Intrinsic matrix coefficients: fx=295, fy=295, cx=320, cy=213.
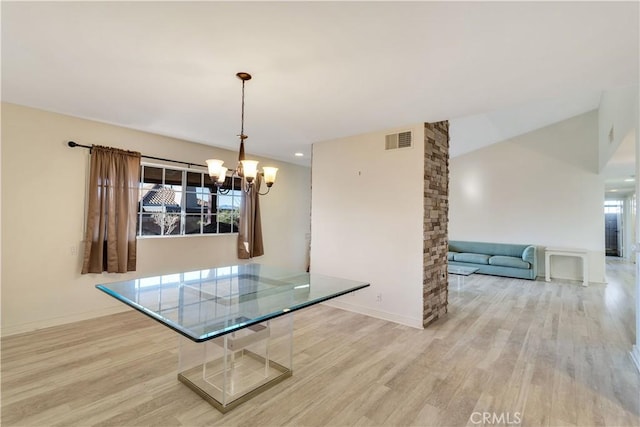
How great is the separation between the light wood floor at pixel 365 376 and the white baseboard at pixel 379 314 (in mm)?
105

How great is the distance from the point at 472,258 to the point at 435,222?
396 cm

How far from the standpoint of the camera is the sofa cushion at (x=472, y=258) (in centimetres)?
689

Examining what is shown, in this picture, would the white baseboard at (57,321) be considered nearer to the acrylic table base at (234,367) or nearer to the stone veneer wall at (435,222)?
the acrylic table base at (234,367)

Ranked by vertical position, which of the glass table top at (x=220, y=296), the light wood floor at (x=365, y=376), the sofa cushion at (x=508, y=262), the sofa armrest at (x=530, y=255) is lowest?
the light wood floor at (x=365, y=376)

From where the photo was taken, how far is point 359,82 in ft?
8.18

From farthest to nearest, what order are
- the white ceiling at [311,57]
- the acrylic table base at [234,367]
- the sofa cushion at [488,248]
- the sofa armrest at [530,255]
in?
the sofa cushion at [488,248] < the sofa armrest at [530,255] < the acrylic table base at [234,367] < the white ceiling at [311,57]

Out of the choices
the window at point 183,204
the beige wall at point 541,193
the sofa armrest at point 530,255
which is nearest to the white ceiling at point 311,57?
the window at point 183,204

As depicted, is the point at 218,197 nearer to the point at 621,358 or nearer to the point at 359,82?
the point at 359,82

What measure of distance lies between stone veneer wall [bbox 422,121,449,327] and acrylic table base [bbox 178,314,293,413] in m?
1.90

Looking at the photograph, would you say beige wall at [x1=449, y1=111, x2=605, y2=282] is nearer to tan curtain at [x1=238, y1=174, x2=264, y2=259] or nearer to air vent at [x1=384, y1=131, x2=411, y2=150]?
air vent at [x1=384, y1=131, x2=411, y2=150]

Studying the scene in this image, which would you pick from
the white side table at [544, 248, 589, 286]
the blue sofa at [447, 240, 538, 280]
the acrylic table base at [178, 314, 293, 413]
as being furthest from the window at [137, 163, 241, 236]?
the white side table at [544, 248, 589, 286]

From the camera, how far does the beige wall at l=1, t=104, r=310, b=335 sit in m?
3.14

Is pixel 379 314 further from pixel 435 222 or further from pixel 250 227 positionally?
pixel 250 227

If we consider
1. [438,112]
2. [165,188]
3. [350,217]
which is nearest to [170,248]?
[165,188]
